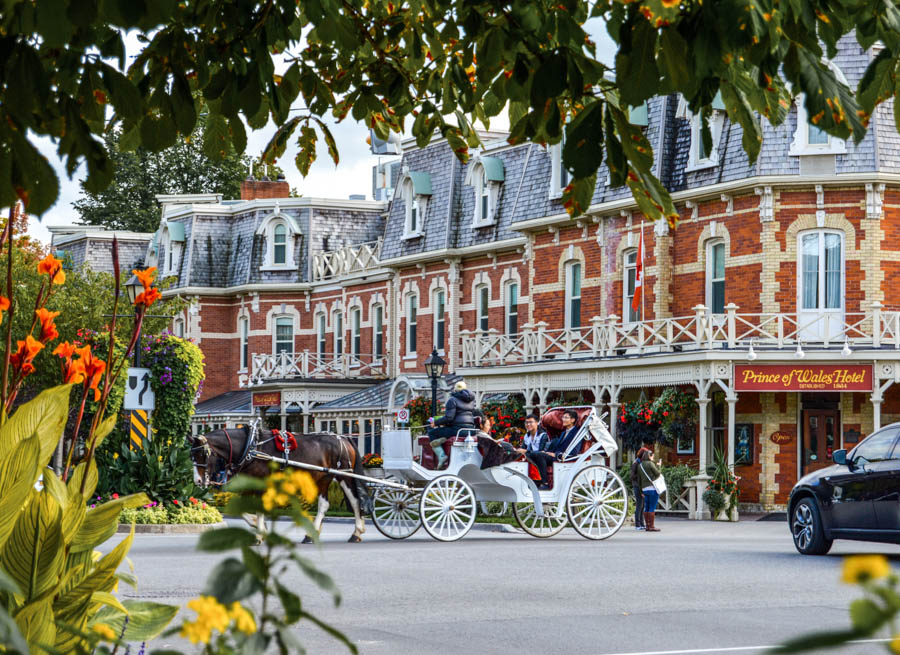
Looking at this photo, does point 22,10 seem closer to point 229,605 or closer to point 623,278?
point 229,605

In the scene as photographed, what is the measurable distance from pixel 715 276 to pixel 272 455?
14.6 metres

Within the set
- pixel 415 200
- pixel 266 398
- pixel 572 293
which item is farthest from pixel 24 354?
pixel 266 398

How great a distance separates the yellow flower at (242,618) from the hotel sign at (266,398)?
150 feet

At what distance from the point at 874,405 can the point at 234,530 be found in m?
28.3

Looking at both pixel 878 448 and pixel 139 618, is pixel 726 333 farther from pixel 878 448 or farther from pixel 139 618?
pixel 139 618

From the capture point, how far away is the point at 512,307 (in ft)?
131

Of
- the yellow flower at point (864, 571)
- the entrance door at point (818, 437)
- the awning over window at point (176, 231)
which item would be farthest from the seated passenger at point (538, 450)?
the awning over window at point (176, 231)

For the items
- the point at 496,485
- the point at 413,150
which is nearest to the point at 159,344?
the point at 496,485

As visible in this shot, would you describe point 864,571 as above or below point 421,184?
below

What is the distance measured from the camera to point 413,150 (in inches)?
1790

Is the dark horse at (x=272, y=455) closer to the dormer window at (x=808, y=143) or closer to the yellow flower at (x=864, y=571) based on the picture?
the dormer window at (x=808, y=143)

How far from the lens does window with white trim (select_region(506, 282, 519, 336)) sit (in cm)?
3978

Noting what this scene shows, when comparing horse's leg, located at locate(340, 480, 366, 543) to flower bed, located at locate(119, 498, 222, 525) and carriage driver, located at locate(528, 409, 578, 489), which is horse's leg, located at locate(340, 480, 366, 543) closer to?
carriage driver, located at locate(528, 409, 578, 489)

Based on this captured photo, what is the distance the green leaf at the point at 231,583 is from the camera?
103 inches
